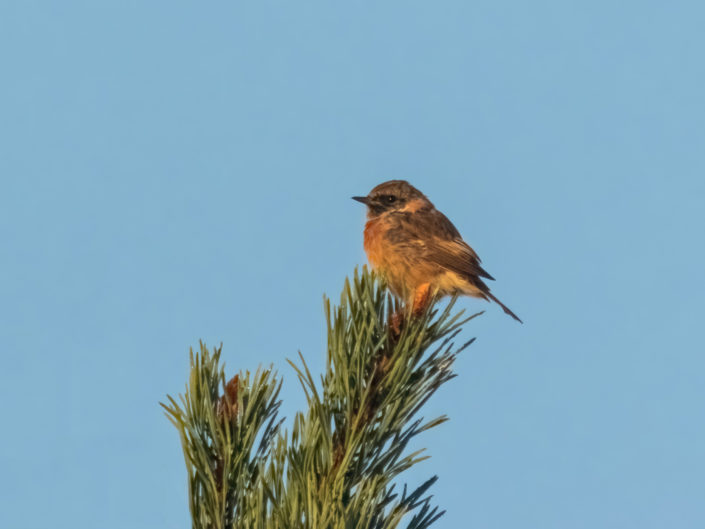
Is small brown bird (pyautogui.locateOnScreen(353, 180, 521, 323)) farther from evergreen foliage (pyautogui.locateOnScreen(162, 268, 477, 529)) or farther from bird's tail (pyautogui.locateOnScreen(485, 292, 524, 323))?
evergreen foliage (pyautogui.locateOnScreen(162, 268, 477, 529))

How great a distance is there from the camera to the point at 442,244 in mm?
8211

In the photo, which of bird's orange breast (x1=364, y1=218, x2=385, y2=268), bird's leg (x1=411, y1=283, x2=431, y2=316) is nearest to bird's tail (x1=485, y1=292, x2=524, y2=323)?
bird's orange breast (x1=364, y1=218, x2=385, y2=268)

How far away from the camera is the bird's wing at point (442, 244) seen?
7914 millimetres

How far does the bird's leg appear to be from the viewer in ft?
10.5

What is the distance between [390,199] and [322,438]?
6.43 meters

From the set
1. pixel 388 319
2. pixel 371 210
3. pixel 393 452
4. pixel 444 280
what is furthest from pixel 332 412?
pixel 371 210

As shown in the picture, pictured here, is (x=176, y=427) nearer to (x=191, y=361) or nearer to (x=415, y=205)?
(x=191, y=361)

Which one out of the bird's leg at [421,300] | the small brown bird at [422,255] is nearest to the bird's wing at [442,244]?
the small brown bird at [422,255]

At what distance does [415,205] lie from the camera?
8.93 metres

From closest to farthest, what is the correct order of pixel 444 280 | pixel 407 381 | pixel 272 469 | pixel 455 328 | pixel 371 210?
pixel 272 469 → pixel 407 381 → pixel 455 328 → pixel 444 280 → pixel 371 210

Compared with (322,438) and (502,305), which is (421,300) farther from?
(502,305)

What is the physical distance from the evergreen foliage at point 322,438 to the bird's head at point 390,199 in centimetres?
598

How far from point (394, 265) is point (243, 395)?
5.25 m

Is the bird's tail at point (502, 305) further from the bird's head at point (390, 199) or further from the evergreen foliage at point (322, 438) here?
the evergreen foliage at point (322, 438)
